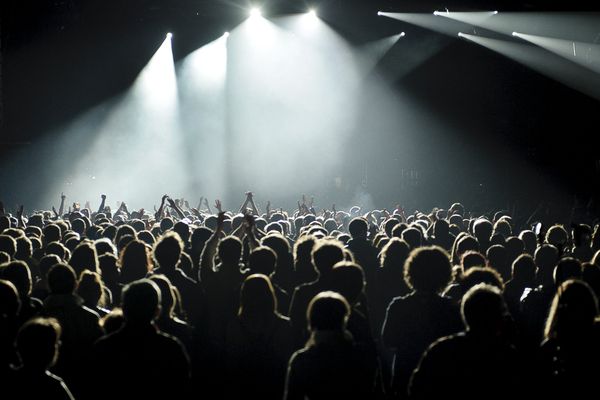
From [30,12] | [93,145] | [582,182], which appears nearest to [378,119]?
[582,182]

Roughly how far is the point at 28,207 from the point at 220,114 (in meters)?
9.47

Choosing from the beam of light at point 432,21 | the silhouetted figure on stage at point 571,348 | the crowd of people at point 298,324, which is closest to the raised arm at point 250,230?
the crowd of people at point 298,324

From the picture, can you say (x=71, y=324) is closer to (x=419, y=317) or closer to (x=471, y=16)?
(x=419, y=317)

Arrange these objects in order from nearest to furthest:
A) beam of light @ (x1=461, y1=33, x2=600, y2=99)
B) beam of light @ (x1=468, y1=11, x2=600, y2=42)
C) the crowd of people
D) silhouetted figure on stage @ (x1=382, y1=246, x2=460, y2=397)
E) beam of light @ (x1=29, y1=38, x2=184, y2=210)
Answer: the crowd of people
silhouetted figure on stage @ (x1=382, y1=246, x2=460, y2=397)
beam of light @ (x1=468, y1=11, x2=600, y2=42)
beam of light @ (x1=461, y1=33, x2=600, y2=99)
beam of light @ (x1=29, y1=38, x2=184, y2=210)

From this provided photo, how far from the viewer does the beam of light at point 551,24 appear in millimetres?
20138

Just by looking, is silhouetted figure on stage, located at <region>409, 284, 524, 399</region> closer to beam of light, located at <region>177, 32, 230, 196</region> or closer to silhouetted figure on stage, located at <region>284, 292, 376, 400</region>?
silhouetted figure on stage, located at <region>284, 292, 376, 400</region>

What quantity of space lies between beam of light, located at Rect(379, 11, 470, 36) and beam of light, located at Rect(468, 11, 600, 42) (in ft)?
4.33

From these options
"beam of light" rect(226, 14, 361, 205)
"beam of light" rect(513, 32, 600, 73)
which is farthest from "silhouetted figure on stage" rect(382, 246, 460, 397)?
"beam of light" rect(226, 14, 361, 205)

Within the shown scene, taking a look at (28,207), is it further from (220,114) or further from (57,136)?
(220,114)

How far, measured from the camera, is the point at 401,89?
28.3 meters

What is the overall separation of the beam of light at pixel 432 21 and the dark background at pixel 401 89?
63cm

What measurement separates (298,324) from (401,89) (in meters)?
24.8

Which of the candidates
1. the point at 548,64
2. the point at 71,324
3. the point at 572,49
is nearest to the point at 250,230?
the point at 71,324

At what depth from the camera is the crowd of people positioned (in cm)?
320
